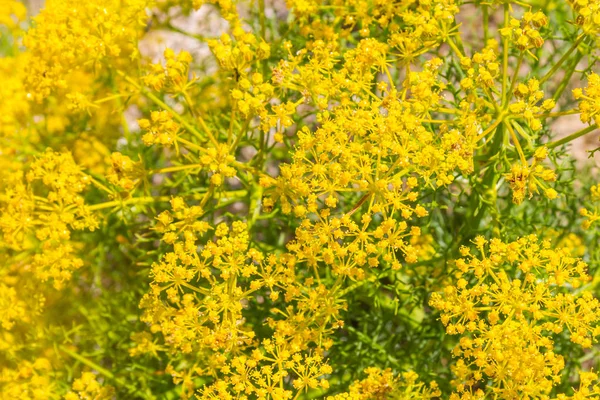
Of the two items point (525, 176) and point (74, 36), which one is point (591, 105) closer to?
point (525, 176)

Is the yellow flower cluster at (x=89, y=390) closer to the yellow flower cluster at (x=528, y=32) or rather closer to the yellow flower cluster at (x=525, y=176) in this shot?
the yellow flower cluster at (x=525, y=176)

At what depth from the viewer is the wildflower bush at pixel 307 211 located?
6.71 feet

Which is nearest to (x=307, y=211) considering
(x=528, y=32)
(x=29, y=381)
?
(x=528, y=32)

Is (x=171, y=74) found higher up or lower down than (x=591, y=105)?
higher up

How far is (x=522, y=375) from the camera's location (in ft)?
6.54

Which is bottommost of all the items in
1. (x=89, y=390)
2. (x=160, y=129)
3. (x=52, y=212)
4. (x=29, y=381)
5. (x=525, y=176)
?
(x=29, y=381)

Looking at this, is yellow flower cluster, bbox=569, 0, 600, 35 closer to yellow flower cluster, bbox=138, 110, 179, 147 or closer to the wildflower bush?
the wildflower bush

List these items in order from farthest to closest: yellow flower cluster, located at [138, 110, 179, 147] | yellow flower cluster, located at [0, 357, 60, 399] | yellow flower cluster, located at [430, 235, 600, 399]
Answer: yellow flower cluster, located at [0, 357, 60, 399] → yellow flower cluster, located at [138, 110, 179, 147] → yellow flower cluster, located at [430, 235, 600, 399]

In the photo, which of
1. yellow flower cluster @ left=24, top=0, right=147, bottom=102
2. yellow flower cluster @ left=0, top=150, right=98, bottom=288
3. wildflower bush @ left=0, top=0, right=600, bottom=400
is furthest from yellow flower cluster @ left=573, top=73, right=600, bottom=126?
yellow flower cluster @ left=0, top=150, right=98, bottom=288

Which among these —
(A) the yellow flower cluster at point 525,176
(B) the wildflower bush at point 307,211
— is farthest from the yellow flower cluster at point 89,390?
(A) the yellow flower cluster at point 525,176

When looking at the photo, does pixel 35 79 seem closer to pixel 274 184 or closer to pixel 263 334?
pixel 274 184

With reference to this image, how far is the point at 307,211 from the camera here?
2139 mm

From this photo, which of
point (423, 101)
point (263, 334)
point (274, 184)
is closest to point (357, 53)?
point (423, 101)

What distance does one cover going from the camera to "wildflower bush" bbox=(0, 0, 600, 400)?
6.71ft
